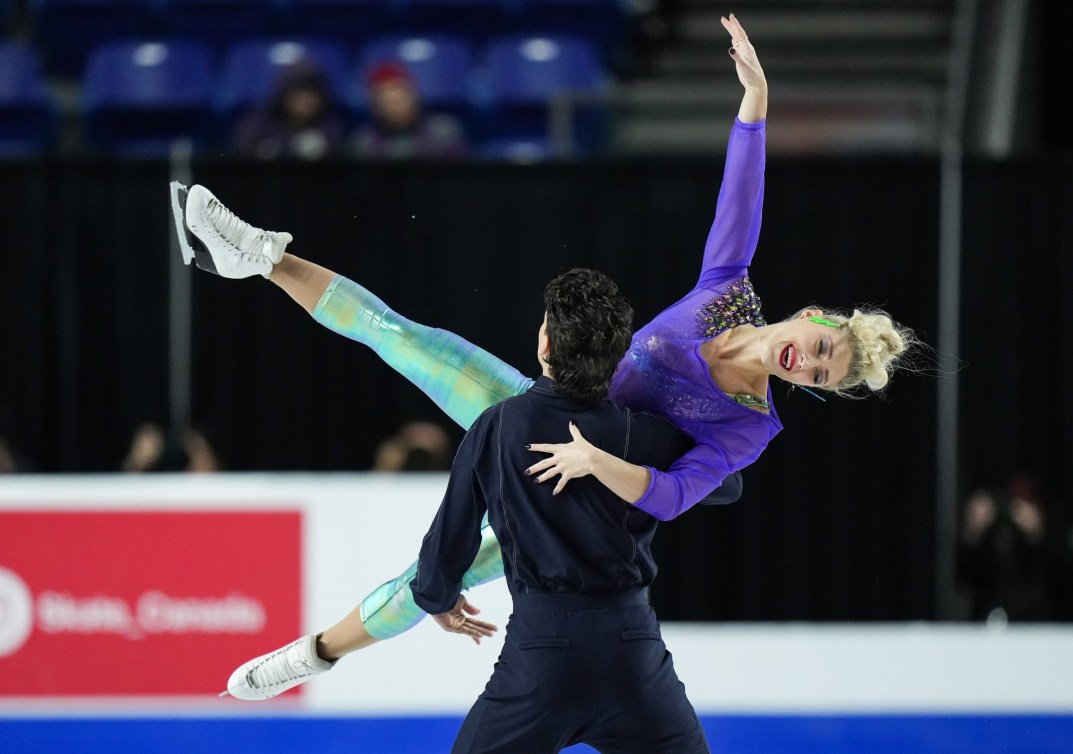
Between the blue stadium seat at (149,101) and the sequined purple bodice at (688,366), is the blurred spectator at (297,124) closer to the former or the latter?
the blue stadium seat at (149,101)

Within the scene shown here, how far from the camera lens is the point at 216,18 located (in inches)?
325

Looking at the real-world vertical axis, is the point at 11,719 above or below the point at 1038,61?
below

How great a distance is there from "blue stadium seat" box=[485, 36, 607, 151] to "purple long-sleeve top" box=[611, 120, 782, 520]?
4.09m

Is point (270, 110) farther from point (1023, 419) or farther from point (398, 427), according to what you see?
point (1023, 419)

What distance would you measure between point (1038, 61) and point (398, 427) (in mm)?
4051

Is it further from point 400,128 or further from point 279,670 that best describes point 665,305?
point 279,670

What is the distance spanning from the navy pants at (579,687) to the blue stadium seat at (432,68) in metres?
5.07

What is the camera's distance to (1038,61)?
7.84 meters

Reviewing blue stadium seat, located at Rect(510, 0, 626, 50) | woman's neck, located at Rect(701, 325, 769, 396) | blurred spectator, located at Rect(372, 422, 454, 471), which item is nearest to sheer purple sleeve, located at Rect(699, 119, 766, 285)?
woman's neck, located at Rect(701, 325, 769, 396)

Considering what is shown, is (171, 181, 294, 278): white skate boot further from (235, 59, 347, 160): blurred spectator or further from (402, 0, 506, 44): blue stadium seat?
(402, 0, 506, 44): blue stadium seat

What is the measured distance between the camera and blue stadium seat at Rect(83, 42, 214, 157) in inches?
299

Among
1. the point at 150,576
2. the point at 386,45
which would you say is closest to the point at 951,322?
the point at 386,45

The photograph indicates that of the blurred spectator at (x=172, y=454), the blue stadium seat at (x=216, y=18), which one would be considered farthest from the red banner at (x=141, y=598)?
the blue stadium seat at (x=216, y=18)

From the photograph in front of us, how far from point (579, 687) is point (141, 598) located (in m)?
2.68
